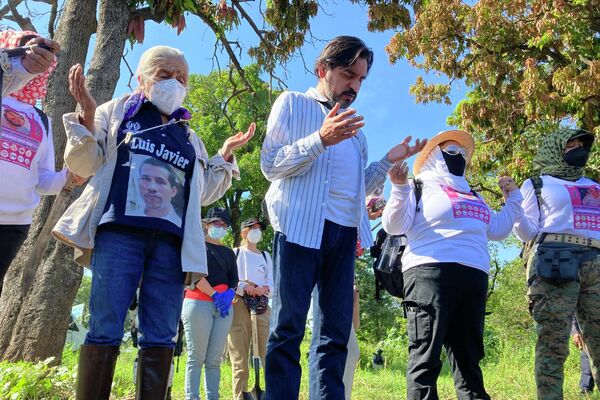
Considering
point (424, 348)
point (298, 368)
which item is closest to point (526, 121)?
point (424, 348)

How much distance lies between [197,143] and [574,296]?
298 centimetres

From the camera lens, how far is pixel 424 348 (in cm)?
365

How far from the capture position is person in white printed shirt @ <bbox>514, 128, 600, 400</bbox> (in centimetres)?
426

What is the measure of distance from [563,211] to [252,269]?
12.4 feet

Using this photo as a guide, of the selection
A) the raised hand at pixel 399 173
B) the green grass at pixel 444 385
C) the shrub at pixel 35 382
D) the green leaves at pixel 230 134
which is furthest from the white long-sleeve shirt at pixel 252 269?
the green leaves at pixel 230 134

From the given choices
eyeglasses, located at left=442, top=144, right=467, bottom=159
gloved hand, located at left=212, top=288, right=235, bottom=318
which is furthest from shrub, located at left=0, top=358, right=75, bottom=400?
eyeglasses, located at left=442, top=144, right=467, bottom=159

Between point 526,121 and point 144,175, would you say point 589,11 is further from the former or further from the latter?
point 144,175

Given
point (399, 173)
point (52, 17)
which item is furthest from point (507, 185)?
point (52, 17)

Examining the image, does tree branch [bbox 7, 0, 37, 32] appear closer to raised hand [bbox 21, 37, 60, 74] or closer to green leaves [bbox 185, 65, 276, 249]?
raised hand [bbox 21, 37, 60, 74]

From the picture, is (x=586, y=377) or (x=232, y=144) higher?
(x=232, y=144)

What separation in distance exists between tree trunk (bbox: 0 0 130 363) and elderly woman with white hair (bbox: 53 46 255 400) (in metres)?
2.59

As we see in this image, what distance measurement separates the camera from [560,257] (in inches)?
173

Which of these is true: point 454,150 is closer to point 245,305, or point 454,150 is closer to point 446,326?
point 446,326

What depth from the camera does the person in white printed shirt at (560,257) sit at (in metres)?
4.26
